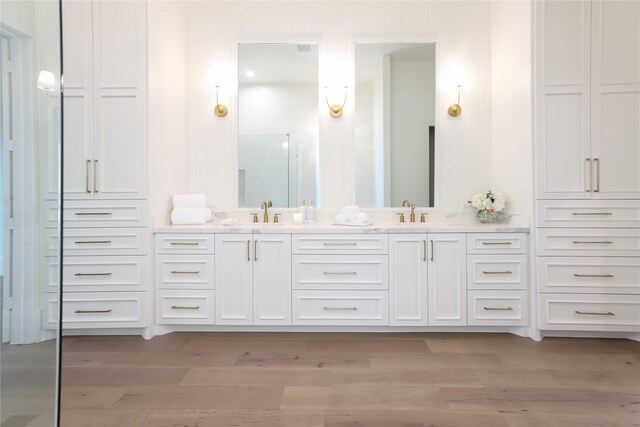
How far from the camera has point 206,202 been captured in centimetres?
333

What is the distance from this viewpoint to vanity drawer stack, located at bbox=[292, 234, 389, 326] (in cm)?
290

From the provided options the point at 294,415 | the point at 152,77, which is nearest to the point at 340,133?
the point at 152,77

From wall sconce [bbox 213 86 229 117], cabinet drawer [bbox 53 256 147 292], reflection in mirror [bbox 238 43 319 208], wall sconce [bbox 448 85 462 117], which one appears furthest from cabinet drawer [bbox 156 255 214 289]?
wall sconce [bbox 448 85 462 117]

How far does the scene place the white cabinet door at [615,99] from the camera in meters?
2.73

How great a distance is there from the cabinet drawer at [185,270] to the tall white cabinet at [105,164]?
0.42 feet

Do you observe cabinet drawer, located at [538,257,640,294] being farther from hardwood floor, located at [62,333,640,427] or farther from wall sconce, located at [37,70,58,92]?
wall sconce, located at [37,70,58,92]

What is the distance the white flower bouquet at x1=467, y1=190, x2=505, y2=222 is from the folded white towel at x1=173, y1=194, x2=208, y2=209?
2.16 meters

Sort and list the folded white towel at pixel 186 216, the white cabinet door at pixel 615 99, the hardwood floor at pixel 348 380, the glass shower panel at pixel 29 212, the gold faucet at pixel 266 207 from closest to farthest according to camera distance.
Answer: the glass shower panel at pixel 29 212 → the hardwood floor at pixel 348 380 → the white cabinet door at pixel 615 99 → the folded white towel at pixel 186 216 → the gold faucet at pixel 266 207

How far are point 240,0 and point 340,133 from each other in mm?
1422

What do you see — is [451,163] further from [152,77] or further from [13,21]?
[13,21]

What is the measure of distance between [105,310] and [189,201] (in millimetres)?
974

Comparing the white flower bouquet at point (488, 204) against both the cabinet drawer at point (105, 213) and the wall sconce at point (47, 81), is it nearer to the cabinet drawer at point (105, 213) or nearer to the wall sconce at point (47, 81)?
the cabinet drawer at point (105, 213)

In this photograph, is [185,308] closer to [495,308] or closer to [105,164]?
[105,164]

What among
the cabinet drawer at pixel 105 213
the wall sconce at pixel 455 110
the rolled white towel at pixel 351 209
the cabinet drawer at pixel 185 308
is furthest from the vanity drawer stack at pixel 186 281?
the wall sconce at pixel 455 110
